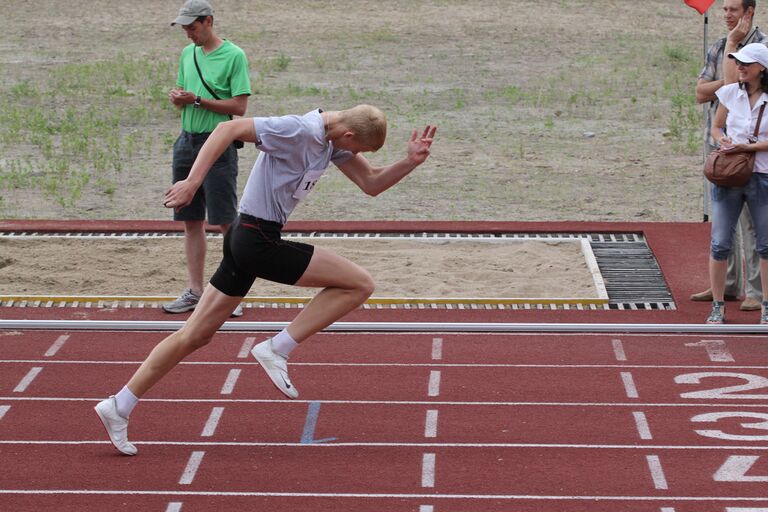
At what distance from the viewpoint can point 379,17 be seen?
25828 millimetres

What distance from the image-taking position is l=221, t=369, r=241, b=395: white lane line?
309 inches

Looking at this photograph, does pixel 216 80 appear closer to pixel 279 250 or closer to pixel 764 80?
pixel 279 250

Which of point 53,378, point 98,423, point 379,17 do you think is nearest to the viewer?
point 98,423

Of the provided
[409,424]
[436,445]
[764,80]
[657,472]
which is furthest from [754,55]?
[436,445]

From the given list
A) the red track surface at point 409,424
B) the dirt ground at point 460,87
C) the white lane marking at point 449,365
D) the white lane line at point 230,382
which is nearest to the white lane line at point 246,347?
the red track surface at point 409,424

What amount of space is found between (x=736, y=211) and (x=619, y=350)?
1.19 meters

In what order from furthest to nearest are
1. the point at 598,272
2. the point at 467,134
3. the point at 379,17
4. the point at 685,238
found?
1. the point at 379,17
2. the point at 467,134
3. the point at 685,238
4. the point at 598,272

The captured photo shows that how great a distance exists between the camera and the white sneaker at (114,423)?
6.76m

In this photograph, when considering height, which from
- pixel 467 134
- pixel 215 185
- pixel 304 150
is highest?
pixel 304 150

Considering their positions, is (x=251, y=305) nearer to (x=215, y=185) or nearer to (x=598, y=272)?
(x=215, y=185)

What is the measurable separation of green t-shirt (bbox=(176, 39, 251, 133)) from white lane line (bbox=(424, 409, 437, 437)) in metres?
2.69

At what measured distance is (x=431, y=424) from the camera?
7.32 metres

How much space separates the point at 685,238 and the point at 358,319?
3272mm

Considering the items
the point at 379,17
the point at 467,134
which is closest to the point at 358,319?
the point at 467,134
